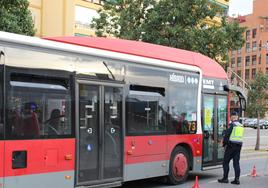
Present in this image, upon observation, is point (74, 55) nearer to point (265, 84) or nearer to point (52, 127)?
point (52, 127)

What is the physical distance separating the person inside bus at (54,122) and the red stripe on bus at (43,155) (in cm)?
15

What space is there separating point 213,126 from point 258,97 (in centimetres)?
1489

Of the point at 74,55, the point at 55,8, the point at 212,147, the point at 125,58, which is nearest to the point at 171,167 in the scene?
the point at 212,147

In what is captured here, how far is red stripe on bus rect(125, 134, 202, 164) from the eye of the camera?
9.97 m

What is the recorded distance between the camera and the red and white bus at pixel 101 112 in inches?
306

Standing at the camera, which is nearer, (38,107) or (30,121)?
(30,121)

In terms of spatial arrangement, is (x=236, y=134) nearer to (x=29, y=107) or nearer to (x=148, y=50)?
(x=148, y=50)

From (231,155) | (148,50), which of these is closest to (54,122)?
(148,50)

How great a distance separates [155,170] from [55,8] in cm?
3229

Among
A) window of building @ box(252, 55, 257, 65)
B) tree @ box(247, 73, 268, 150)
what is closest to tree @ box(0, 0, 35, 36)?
tree @ box(247, 73, 268, 150)

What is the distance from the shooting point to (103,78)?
9.47m

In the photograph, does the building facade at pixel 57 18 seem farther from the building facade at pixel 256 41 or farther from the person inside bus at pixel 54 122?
the building facade at pixel 256 41

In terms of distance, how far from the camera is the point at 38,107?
318 inches

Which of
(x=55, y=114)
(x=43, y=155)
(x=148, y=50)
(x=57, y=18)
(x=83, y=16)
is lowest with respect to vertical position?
(x=43, y=155)
